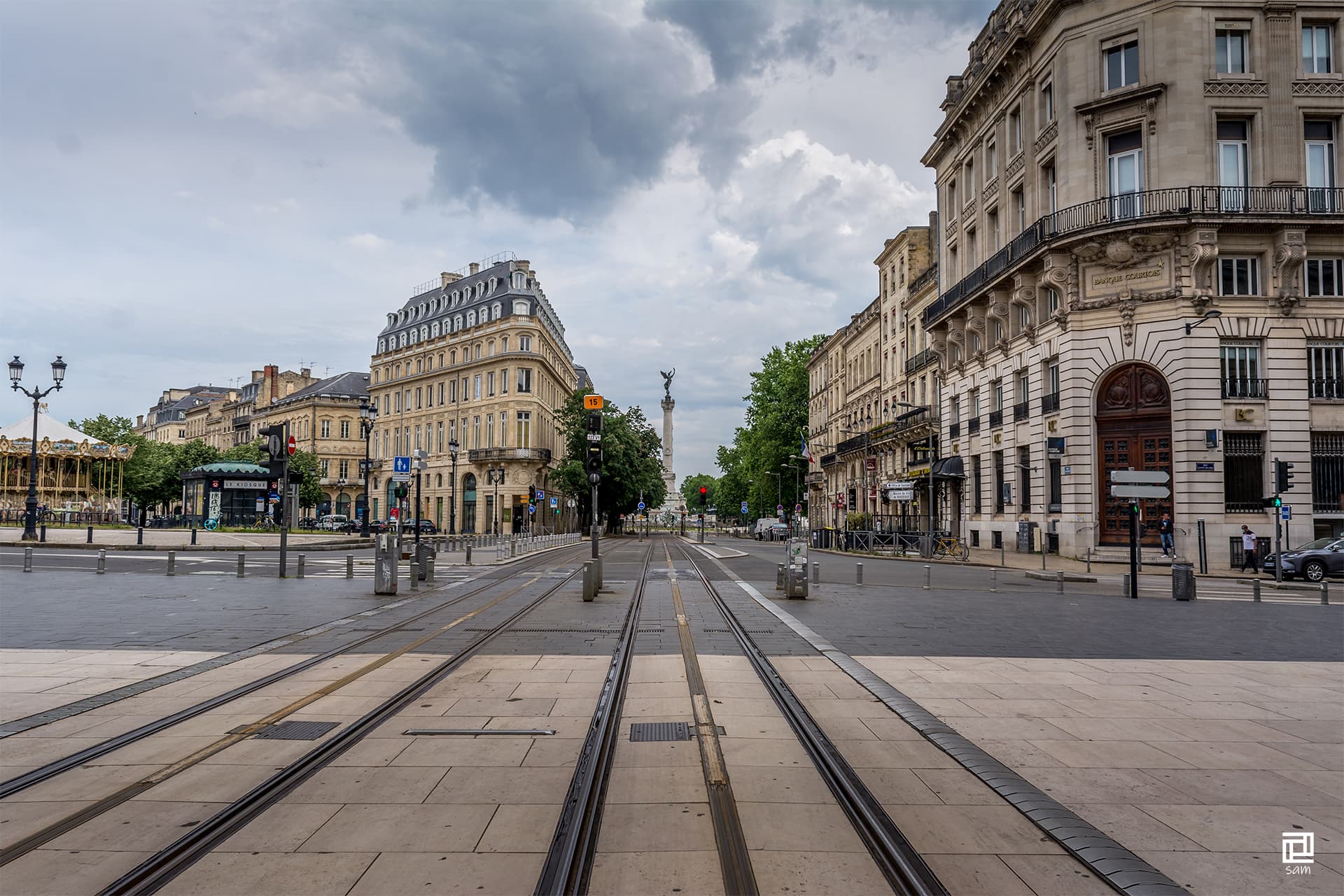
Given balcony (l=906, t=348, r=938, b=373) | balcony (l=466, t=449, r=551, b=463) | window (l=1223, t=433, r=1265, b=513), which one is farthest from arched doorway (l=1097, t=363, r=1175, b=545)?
balcony (l=466, t=449, r=551, b=463)

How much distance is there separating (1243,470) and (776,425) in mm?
54377

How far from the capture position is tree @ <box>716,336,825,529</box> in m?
82.5

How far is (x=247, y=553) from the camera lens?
33906mm

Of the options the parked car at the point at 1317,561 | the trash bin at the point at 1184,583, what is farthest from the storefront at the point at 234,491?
the parked car at the point at 1317,561

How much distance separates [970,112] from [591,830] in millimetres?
46018

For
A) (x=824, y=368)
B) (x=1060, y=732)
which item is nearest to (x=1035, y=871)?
(x=1060, y=732)

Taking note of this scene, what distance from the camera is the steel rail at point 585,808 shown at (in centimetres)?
382

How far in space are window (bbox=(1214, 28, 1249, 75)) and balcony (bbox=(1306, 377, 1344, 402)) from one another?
39.9ft

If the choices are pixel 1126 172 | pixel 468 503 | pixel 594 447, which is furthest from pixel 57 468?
pixel 1126 172

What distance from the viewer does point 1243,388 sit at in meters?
30.4

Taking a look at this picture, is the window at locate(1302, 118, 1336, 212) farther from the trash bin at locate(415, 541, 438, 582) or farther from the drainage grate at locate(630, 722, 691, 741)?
the drainage grate at locate(630, 722, 691, 741)

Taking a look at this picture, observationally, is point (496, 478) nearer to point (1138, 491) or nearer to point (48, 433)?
point (48, 433)

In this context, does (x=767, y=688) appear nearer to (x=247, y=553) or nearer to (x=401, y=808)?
(x=401, y=808)

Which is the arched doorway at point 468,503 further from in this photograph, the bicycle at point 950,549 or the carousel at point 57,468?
the bicycle at point 950,549
